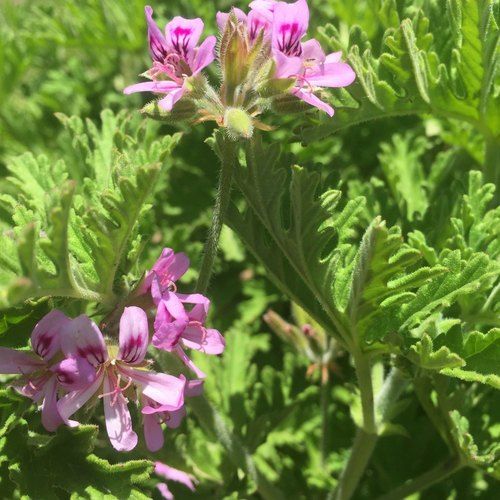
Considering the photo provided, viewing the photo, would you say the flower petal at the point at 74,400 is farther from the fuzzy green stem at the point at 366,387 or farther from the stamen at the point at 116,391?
the fuzzy green stem at the point at 366,387

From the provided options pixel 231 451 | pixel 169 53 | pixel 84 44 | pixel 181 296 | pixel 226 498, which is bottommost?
pixel 226 498

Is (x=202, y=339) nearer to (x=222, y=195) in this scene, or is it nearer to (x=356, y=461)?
(x=222, y=195)


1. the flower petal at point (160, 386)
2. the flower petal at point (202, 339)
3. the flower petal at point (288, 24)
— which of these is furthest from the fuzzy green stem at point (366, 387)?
the flower petal at point (288, 24)

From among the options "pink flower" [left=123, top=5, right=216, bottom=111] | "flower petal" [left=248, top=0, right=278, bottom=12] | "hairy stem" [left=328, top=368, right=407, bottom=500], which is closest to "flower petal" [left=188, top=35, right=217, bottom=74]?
"pink flower" [left=123, top=5, right=216, bottom=111]

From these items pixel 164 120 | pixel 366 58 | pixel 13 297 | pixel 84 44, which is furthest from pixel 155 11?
pixel 13 297

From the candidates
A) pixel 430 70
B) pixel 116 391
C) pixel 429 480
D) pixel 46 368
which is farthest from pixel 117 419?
pixel 430 70

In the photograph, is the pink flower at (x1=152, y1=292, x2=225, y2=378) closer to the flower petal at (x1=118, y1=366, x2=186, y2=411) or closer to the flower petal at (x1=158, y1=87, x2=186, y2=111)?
the flower petal at (x1=118, y1=366, x2=186, y2=411)

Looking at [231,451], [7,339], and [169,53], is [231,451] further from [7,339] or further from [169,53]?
[169,53]
